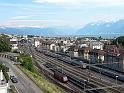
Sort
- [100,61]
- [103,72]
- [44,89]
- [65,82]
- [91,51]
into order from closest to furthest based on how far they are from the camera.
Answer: [44,89] → [65,82] → [103,72] → [100,61] → [91,51]

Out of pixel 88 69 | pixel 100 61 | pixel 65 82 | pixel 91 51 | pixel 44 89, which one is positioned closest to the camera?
pixel 44 89

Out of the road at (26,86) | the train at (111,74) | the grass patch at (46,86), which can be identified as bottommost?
the train at (111,74)

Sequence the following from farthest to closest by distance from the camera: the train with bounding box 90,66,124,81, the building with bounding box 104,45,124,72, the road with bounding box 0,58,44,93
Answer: the building with bounding box 104,45,124,72, the train with bounding box 90,66,124,81, the road with bounding box 0,58,44,93

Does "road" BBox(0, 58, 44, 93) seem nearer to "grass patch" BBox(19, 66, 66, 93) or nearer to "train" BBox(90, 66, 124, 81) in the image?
"grass patch" BBox(19, 66, 66, 93)

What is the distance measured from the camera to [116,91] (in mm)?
39062

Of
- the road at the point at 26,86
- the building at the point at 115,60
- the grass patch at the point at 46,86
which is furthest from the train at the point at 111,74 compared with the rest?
the road at the point at 26,86

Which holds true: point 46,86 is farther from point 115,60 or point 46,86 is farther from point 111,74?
point 115,60

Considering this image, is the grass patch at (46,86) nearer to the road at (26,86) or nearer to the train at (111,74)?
the road at (26,86)

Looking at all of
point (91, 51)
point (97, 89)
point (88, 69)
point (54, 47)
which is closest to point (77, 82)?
point (97, 89)

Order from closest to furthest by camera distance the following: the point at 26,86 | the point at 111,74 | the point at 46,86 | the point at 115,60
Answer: the point at 26,86
the point at 46,86
the point at 111,74
the point at 115,60

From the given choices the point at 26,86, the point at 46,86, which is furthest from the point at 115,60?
the point at 26,86

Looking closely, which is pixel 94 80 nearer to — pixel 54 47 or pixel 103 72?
pixel 103 72

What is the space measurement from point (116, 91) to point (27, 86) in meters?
10.6

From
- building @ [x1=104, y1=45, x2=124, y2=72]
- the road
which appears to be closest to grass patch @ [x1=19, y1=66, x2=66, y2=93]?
the road
